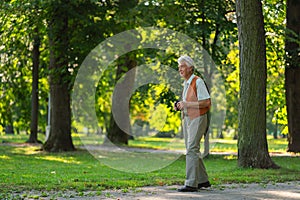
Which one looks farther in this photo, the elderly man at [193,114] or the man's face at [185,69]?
the man's face at [185,69]

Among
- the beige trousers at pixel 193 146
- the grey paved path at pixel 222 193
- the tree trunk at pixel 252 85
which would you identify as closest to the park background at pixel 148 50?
the tree trunk at pixel 252 85

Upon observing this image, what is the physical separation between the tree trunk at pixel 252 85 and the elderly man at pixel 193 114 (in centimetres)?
448

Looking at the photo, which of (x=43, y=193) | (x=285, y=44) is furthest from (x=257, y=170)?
(x=285, y=44)

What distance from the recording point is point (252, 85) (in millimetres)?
13438

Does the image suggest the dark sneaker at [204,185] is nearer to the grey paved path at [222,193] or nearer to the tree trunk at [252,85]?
the grey paved path at [222,193]

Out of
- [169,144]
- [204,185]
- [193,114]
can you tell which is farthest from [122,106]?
[193,114]

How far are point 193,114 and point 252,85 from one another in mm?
4759

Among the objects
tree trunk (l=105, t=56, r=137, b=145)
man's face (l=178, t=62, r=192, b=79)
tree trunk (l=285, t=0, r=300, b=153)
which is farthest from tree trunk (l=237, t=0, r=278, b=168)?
tree trunk (l=105, t=56, r=137, b=145)

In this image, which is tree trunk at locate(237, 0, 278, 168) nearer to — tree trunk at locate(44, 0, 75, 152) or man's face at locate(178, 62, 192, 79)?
man's face at locate(178, 62, 192, 79)

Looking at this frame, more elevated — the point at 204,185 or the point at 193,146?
the point at 193,146

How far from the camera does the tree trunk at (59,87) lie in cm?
2112

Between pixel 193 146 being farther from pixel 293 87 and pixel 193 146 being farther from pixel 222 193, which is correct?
pixel 293 87


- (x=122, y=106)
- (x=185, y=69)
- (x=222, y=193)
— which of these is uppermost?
(x=122, y=106)

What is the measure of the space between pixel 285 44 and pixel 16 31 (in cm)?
1025
